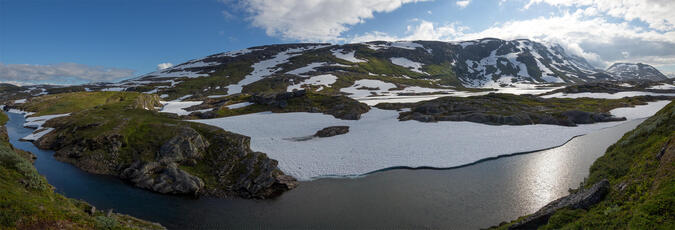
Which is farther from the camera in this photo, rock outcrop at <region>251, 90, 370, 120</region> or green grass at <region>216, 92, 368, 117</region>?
green grass at <region>216, 92, 368, 117</region>

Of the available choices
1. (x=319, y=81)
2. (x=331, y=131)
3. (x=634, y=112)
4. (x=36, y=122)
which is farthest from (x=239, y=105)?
(x=634, y=112)

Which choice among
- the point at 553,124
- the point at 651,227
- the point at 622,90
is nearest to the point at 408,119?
the point at 553,124

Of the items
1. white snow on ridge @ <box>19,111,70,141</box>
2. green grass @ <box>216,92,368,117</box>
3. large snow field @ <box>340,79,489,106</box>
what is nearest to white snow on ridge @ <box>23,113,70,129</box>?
white snow on ridge @ <box>19,111,70,141</box>

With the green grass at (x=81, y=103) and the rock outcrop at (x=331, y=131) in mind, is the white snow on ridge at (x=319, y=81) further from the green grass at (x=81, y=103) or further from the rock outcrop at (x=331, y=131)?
the rock outcrop at (x=331, y=131)

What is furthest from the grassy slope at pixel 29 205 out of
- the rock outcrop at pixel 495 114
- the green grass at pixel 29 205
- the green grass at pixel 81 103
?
the green grass at pixel 81 103

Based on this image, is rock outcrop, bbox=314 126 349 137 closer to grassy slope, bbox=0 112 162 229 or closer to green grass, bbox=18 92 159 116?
grassy slope, bbox=0 112 162 229

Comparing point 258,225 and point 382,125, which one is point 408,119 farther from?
point 258,225
